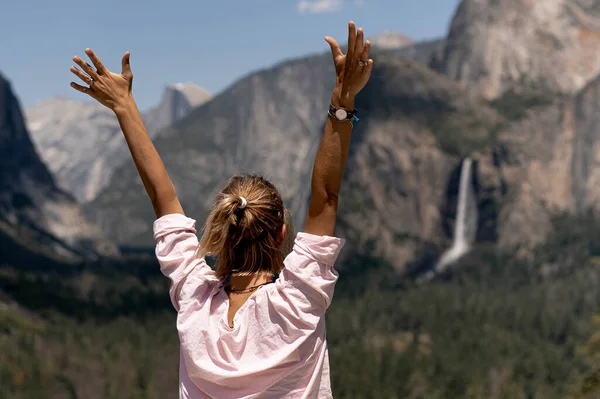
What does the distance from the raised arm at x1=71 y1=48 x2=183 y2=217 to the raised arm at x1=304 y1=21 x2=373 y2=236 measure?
64.4 inches

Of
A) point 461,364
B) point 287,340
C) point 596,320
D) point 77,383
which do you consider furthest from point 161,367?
point 287,340

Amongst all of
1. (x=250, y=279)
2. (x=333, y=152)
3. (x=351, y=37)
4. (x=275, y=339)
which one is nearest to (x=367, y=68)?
(x=351, y=37)

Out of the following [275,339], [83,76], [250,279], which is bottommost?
[275,339]

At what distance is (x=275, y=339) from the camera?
801cm

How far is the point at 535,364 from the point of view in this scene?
192 metres

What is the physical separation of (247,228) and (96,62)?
96.0 inches

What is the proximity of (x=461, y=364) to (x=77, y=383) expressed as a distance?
250 ft

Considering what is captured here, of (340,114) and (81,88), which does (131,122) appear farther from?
(340,114)

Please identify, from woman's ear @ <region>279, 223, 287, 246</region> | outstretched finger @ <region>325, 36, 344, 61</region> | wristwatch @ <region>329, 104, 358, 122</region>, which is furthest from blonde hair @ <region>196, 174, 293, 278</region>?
outstretched finger @ <region>325, 36, 344, 61</region>

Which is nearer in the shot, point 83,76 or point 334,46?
point 334,46

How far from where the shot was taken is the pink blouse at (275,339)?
7953mm

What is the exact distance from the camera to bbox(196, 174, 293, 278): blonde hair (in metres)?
8.38

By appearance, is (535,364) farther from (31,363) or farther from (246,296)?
(246,296)

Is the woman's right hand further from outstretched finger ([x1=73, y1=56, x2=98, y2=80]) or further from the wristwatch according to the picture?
the wristwatch
